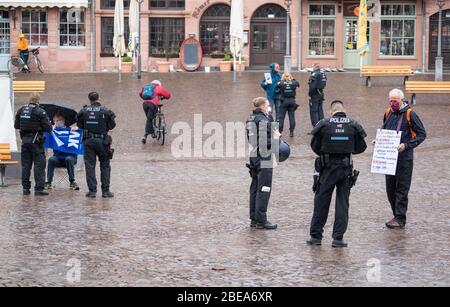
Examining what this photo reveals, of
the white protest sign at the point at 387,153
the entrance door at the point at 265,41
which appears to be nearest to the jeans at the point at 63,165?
the white protest sign at the point at 387,153

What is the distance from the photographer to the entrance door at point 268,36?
153 feet

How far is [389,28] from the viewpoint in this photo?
1834 inches

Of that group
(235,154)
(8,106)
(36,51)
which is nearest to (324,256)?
(8,106)

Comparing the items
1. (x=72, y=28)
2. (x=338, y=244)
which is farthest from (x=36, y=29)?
(x=338, y=244)

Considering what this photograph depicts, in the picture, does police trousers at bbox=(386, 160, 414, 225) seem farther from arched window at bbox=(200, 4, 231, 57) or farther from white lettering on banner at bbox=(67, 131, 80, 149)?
arched window at bbox=(200, 4, 231, 57)

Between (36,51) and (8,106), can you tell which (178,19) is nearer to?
(36,51)

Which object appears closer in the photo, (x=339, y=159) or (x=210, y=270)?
(x=210, y=270)

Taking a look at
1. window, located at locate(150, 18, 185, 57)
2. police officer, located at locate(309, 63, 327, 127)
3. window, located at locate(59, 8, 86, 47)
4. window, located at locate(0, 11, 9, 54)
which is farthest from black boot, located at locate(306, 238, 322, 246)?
window, located at locate(0, 11, 9, 54)

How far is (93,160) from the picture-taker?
16.9 meters

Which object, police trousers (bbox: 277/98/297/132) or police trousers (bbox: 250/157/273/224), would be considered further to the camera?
police trousers (bbox: 277/98/297/132)

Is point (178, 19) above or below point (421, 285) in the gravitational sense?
above

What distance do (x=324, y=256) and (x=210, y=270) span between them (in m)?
1.56

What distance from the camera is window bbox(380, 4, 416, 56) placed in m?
46.4

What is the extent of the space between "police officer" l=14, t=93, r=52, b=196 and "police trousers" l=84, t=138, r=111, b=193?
2.56 ft
